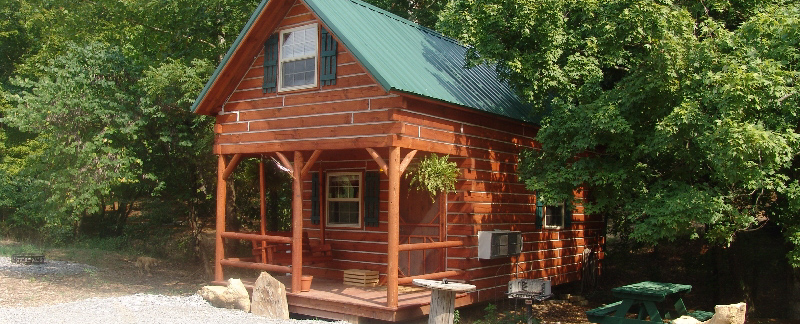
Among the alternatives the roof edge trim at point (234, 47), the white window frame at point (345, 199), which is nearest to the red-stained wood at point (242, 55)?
the roof edge trim at point (234, 47)

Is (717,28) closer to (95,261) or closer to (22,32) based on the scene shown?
(95,261)

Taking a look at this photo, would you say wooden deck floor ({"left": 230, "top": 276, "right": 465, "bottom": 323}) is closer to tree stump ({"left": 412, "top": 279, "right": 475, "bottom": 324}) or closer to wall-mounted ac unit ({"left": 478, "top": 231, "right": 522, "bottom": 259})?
tree stump ({"left": 412, "top": 279, "right": 475, "bottom": 324})


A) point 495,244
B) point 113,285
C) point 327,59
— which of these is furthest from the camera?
point 113,285

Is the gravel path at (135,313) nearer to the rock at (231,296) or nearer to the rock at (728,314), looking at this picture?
the rock at (231,296)

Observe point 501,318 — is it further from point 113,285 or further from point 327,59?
point 113,285

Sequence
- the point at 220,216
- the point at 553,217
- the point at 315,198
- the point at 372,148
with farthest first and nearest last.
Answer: the point at 553,217, the point at 315,198, the point at 220,216, the point at 372,148

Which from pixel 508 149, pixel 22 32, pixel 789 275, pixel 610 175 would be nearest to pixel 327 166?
pixel 508 149

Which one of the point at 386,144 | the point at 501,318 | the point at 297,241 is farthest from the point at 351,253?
the point at 386,144

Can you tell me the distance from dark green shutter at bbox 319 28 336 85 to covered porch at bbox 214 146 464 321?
1.30 meters

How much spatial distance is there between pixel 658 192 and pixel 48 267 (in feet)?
56.3

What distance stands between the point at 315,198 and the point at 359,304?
14.3ft

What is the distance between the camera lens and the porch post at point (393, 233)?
33.5ft

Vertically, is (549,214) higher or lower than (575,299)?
higher

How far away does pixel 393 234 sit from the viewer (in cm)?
1029
